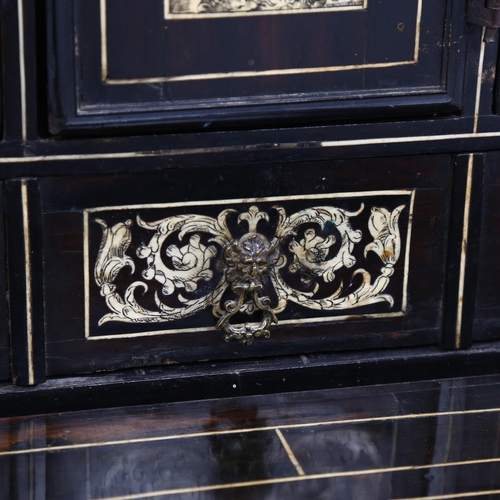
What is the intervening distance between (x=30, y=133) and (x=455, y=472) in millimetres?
892

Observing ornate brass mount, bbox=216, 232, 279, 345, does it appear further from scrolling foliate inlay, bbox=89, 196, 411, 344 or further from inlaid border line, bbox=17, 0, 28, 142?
inlaid border line, bbox=17, 0, 28, 142

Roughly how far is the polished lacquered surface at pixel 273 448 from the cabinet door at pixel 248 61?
52 cm

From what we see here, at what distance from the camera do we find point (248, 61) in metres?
1.69

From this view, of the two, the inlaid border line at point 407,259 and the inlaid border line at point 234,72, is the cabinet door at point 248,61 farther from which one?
the inlaid border line at point 407,259

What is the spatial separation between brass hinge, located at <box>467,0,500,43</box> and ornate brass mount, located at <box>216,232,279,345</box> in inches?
20.6

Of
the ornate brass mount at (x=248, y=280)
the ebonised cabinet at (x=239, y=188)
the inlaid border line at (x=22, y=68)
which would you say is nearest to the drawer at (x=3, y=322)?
the ebonised cabinet at (x=239, y=188)

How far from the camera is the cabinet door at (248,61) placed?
163 centimetres

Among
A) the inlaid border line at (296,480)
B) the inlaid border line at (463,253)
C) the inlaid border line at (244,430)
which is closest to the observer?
the inlaid border line at (296,480)

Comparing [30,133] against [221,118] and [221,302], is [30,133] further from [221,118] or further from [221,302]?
[221,302]

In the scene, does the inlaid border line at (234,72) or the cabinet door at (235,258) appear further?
the cabinet door at (235,258)

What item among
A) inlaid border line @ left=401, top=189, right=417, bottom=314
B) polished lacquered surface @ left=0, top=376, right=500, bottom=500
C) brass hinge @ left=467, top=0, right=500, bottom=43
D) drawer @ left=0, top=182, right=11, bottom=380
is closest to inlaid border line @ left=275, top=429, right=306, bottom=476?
polished lacquered surface @ left=0, top=376, right=500, bottom=500

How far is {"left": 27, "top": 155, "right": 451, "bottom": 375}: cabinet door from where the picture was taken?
1.74 m

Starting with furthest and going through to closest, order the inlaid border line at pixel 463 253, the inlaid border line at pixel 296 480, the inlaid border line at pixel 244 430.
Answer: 1. the inlaid border line at pixel 463 253
2. the inlaid border line at pixel 244 430
3. the inlaid border line at pixel 296 480

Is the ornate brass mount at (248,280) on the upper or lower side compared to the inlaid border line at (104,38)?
lower
